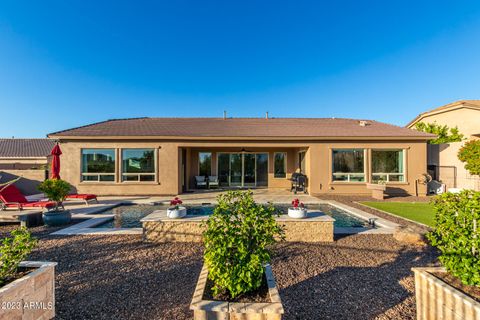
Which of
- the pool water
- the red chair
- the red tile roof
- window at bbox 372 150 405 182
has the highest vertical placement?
the red tile roof

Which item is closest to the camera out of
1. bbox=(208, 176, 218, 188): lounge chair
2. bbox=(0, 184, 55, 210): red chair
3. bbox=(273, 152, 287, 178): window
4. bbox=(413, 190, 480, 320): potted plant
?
bbox=(413, 190, 480, 320): potted plant

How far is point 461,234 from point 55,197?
383 inches

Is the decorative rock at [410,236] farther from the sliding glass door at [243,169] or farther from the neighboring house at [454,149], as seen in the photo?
the neighboring house at [454,149]

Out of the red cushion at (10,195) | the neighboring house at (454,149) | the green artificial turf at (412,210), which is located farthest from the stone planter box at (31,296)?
the neighboring house at (454,149)

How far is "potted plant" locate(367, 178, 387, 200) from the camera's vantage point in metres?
12.2

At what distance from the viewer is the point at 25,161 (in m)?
22.8

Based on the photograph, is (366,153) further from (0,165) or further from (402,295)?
(0,165)

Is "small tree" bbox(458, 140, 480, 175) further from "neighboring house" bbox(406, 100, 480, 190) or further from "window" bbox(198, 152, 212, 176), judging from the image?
"window" bbox(198, 152, 212, 176)

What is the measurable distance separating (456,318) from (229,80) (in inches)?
997

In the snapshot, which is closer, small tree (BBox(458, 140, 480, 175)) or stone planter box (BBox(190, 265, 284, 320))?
stone planter box (BBox(190, 265, 284, 320))

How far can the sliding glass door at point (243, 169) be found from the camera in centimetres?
1673

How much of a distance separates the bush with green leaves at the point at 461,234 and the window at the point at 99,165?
14.7 m

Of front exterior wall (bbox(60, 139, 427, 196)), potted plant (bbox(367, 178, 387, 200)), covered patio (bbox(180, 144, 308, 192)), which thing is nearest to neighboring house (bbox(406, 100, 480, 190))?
front exterior wall (bbox(60, 139, 427, 196))

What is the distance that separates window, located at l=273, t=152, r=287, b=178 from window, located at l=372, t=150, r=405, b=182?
5.81m
